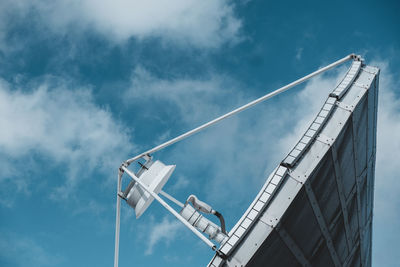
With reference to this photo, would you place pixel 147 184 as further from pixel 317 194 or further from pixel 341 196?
pixel 341 196

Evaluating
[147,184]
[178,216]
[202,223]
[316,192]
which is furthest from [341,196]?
[147,184]

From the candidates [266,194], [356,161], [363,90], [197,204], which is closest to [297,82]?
[363,90]

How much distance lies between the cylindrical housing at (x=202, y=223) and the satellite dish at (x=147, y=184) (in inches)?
85.9

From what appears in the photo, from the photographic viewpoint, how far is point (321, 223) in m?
13.6

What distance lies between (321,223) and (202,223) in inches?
286

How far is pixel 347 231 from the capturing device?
1628 centimetres

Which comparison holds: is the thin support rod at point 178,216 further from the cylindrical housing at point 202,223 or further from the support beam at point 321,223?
the support beam at point 321,223

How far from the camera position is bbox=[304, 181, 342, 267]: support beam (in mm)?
11953

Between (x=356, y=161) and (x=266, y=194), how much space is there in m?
6.88

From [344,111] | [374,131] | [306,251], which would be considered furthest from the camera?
[374,131]

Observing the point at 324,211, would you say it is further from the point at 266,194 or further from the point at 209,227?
the point at 209,227

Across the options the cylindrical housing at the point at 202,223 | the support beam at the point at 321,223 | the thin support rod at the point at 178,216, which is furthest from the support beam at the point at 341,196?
the cylindrical housing at the point at 202,223

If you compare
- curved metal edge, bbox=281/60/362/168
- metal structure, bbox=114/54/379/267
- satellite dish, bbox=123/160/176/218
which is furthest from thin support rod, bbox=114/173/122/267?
curved metal edge, bbox=281/60/362/168

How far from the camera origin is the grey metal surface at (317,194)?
427 inches
